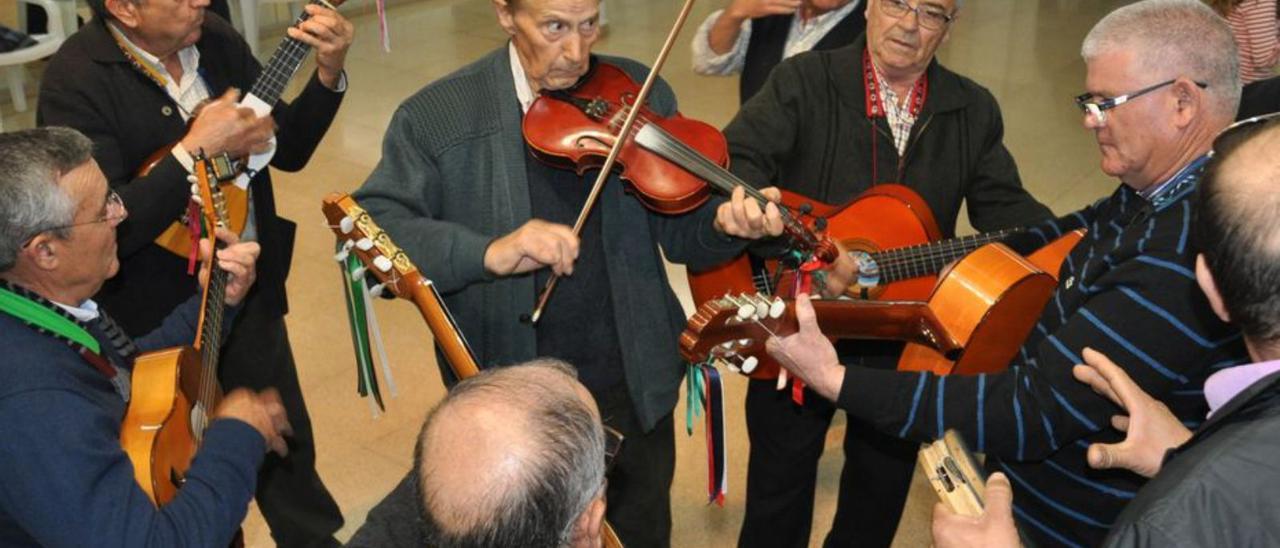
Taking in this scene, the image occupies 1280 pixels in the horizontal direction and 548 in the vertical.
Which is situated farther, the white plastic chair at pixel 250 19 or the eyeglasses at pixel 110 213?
the white plastic chair at pixel 250 19

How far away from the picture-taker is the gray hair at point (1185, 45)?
2.12 metres

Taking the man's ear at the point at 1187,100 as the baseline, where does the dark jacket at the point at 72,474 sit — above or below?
below

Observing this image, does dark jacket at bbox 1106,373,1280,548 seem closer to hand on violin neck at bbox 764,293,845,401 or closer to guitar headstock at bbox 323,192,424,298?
hand on violin neck at bbox 764,293,845,401

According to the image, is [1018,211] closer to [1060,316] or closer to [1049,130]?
[1060,316]

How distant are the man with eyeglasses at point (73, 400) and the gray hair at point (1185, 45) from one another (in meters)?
1.65

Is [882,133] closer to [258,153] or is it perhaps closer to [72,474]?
[258,153]

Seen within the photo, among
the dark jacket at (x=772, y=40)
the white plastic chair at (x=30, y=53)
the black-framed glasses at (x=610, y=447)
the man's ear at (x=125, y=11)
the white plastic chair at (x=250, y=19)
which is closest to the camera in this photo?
A: the black-framed glasses at (x=610, y=447)

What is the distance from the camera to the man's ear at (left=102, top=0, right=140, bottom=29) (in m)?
2.73

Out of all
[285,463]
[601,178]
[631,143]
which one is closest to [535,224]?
[601,178]

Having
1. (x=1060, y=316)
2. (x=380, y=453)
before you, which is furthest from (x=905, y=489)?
(x=380, y=453)

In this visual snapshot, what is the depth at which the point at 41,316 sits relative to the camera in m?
2.01

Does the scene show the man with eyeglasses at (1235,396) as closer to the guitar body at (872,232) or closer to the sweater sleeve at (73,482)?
the guitar body at (872,232)

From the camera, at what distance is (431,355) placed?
4.35 m

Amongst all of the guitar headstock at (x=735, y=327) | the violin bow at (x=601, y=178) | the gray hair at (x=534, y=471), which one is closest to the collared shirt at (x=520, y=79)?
the violin bow at (x=601, y=178)
